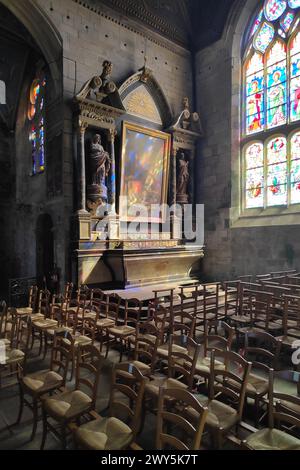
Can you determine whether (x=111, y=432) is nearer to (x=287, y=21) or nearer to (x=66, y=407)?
(x=66, y=407)

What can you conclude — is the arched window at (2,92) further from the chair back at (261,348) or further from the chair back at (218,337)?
the chair back at (261,348)

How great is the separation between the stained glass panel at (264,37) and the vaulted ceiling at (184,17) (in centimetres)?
124

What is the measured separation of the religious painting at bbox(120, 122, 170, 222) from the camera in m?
9.01

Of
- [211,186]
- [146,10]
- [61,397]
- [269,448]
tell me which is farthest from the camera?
[211,186]

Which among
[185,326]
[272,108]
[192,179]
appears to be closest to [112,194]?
[192,179]

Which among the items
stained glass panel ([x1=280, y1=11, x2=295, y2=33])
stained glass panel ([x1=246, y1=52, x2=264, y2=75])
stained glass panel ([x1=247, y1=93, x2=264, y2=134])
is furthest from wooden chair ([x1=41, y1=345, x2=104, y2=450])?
stained glass panel ([x1=280, y1=11, x2=295, y2=33])

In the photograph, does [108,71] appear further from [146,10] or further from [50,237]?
[50,237]

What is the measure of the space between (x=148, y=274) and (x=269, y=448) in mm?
6355

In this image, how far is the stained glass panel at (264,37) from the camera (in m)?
9.32

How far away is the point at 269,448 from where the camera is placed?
214 cm

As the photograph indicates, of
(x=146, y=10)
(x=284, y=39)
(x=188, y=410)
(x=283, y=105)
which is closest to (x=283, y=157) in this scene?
(x=283, y=105)

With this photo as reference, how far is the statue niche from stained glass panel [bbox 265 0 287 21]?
618 centimetres

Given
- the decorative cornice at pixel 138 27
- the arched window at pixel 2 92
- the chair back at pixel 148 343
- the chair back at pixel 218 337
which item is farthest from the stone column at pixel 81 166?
the arched window at pixel 2 92

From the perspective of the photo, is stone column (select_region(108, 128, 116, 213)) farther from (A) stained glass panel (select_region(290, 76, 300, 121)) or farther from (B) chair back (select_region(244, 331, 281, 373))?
(B) chair back (select_region(244, 331, 281, 373))
